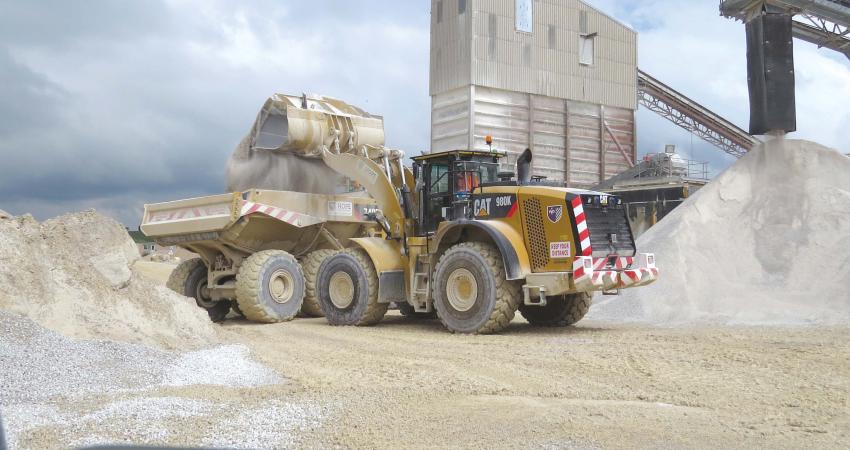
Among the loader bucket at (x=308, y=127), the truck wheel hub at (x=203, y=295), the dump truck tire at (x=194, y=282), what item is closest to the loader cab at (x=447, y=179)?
the loader bucket at (x=308, y=127)

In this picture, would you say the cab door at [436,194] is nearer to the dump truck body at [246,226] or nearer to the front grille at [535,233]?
the front grille at [535,233]

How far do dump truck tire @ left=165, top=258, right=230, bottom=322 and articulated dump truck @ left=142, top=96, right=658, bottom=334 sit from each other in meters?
0.02

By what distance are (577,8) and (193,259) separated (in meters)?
19.5

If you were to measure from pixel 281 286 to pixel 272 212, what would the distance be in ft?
4.00

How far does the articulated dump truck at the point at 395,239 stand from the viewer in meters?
10.3

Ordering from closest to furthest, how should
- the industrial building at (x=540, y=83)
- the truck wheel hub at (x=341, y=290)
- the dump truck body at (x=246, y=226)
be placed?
the truck wheel hub at (x=341, y=290)
the dump truck body at (x=246, y=226)
the industrial building at (x=540, y=83)

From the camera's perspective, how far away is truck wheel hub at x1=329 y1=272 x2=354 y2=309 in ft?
40.3

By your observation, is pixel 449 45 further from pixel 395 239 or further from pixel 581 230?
pixel 581 230

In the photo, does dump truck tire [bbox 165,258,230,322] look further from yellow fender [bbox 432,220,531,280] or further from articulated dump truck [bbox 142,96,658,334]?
yellow fender [bbox 432,220,531,280]

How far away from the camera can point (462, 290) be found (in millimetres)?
10867

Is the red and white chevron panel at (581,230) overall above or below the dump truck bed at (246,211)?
below

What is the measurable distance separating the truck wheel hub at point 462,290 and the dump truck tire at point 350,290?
156 cm

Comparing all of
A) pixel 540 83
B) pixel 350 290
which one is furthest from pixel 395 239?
pixel 540 83

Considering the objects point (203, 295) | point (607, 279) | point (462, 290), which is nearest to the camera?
point (607, 279)
